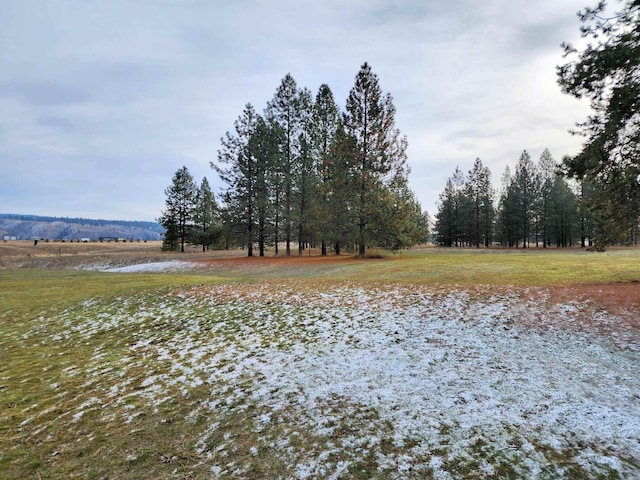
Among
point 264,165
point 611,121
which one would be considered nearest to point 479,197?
point 264,165

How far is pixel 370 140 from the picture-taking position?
27500 mm

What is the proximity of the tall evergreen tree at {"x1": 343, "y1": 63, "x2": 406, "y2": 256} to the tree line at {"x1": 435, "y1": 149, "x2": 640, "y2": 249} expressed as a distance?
39499 millimetres

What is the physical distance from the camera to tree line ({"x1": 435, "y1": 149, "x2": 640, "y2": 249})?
181ft

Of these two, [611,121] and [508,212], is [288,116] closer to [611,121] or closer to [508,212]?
[611,121]

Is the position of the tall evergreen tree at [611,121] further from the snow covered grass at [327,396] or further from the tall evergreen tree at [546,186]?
the tall evergreen tree at [546,186]

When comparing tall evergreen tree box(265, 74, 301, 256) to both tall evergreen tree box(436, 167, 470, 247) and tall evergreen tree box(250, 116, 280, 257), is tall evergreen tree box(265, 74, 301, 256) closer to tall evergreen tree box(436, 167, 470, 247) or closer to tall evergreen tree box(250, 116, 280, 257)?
tall evergreen tree box(250, 116, 280, 257)

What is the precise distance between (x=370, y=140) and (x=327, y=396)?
25591 millimetres

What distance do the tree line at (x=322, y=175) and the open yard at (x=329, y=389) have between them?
55.5ft

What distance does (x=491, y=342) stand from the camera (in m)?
6.90

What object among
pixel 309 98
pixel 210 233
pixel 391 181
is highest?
pixel 309 98

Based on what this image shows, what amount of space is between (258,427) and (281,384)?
121cm

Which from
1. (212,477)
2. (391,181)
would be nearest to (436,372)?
(212,477)

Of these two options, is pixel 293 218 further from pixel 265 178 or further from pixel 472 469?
pixel 472 469

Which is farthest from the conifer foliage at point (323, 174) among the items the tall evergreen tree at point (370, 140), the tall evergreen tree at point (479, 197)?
the tall evergreen tree at point (479, 197)
